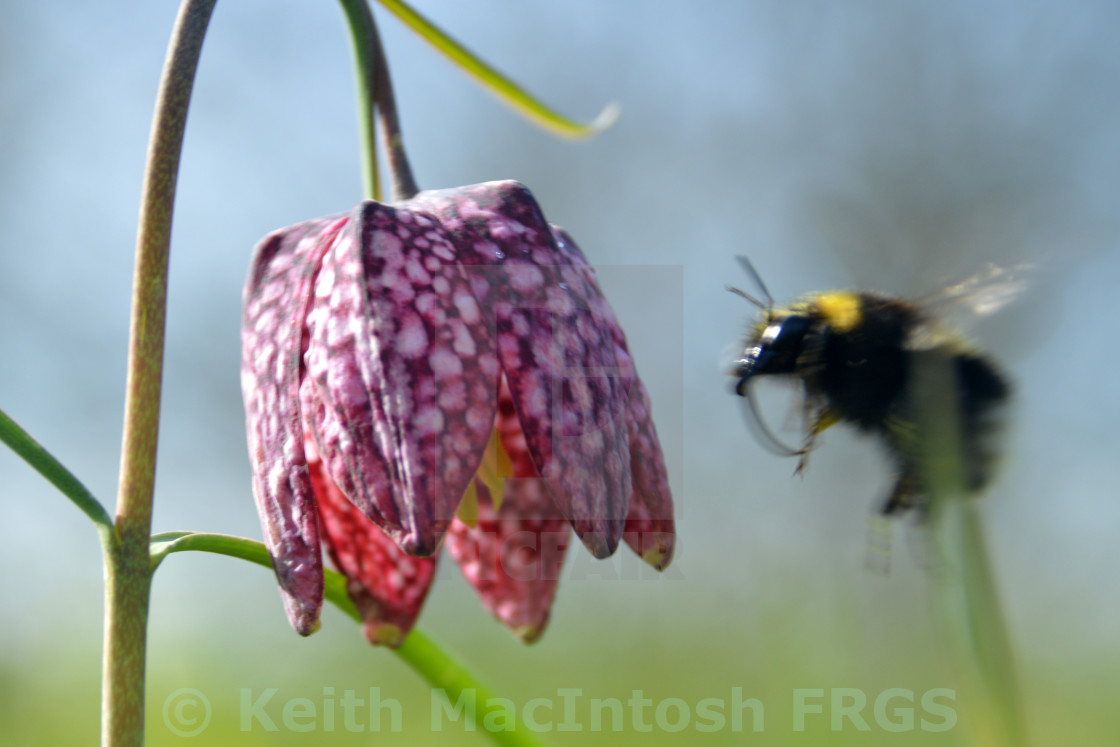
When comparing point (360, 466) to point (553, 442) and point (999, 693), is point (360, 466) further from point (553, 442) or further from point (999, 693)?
point (999, 693)

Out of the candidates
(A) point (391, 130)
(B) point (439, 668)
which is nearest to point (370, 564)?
(B) point (439, 668)

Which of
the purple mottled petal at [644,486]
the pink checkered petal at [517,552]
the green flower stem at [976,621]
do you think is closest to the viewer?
the green flower stem at [976,621]

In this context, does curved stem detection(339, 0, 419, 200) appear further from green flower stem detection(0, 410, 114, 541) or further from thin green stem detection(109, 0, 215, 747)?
green flower stem detection(0, 410, 114, 541)

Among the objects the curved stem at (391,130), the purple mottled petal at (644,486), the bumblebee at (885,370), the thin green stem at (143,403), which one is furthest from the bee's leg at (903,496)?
the thin green stem at (143,403)

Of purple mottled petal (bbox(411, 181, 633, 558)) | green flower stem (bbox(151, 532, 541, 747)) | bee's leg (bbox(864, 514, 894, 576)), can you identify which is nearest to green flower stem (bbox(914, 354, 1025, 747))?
bee's leg (bbox(864, 514, 894, 576))

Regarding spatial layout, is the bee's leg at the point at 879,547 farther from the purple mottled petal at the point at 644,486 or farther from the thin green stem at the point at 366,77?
the thin green stem at the point at 366,77

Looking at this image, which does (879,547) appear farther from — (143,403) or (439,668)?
(143,403)
